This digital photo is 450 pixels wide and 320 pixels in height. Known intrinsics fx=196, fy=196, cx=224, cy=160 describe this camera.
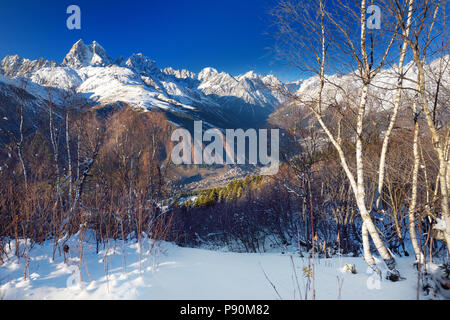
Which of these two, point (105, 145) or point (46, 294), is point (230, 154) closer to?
point (105, 145)

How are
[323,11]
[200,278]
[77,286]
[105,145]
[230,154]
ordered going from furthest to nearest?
[230,154] < [105,145] < [323,11] < [200,278] < [77,286]

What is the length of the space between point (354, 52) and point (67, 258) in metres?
7.35

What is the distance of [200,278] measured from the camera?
12.1 feet

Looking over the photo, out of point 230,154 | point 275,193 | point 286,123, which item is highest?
point 230,154

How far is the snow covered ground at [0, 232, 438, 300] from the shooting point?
9.79 ft

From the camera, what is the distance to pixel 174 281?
3.48 m

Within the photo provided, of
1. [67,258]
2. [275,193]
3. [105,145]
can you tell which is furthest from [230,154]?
[67,258]

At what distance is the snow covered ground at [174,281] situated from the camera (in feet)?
9.79

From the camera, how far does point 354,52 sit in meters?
3.73

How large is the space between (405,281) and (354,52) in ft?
13.5

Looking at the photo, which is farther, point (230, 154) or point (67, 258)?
point (230, 154)
